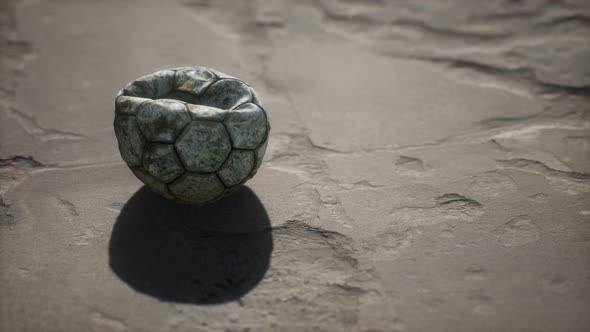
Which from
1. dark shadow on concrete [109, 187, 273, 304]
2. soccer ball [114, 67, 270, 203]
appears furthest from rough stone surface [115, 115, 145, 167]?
dark shadow on concrete [109, 187, 273, 304]

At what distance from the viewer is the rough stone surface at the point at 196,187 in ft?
7.46

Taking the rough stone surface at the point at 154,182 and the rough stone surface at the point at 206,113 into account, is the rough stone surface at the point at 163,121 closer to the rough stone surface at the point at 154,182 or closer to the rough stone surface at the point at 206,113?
the rough stone surface at the point at 206,113

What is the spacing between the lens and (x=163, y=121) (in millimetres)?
2213

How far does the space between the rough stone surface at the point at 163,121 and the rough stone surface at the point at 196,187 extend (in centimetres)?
17

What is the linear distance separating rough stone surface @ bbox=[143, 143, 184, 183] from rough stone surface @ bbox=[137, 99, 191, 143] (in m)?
0.03

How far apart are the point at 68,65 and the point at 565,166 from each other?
3.07 m

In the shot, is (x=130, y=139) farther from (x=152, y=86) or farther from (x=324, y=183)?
(x=324, y=183)

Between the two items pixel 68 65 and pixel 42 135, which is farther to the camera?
pixel 68 65

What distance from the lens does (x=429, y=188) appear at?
268 centimetres

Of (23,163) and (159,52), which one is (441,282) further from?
(159,52)

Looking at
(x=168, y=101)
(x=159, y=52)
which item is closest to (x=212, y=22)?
(x=159, y=52)

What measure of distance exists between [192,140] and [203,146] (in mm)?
48

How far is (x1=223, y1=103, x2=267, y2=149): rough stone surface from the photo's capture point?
228 cm

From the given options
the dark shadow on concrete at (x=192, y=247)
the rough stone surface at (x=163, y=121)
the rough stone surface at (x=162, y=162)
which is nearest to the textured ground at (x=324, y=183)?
the dark shadow on concrete at (x=192, y=247)
